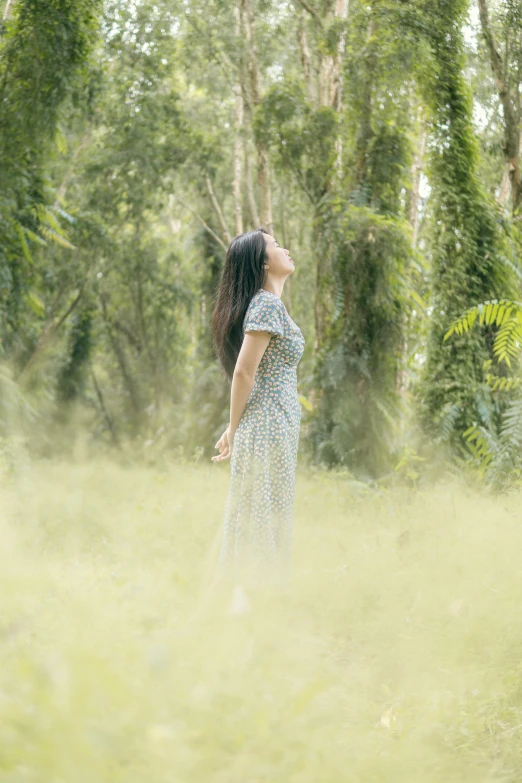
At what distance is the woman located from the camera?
4352mm

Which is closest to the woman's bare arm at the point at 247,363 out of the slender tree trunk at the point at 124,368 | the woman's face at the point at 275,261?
the woman's face at the point at 275,261

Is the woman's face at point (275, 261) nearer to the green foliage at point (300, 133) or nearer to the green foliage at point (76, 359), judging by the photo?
the green foliage at point (300, 133)

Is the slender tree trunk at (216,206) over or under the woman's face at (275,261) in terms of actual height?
over

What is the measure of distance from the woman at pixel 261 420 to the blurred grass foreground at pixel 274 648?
0.90 feet

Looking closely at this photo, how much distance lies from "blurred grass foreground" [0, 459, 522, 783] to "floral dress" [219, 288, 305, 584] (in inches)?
10.0

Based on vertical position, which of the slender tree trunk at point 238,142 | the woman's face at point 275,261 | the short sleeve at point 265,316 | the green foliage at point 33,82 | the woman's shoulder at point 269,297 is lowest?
the short sleeve at point 265,316

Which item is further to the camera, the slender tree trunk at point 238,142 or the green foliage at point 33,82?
the slender tree trunk at point 238,142

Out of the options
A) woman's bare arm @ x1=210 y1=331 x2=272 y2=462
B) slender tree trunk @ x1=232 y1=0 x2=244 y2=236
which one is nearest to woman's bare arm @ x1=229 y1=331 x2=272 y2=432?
woman's bare arm @ x1=210 y1=331 x2=272 y2=462

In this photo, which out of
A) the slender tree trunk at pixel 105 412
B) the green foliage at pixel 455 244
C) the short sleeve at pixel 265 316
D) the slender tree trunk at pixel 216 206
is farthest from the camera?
the slender tree trunk at pixel 105 412

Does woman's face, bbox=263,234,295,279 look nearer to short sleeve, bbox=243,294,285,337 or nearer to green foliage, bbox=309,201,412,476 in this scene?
short sleeve, bbox=243,294,285,337

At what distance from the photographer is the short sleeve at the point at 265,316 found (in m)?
4.26

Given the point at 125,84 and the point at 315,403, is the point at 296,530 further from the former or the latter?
the point at 125,84

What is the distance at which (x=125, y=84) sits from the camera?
15.1m

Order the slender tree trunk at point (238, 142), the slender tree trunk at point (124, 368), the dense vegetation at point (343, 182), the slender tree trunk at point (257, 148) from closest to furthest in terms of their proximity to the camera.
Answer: the dense vegetation at point (343, 182), the slender tree trunk at point (257, 148), the slender tree trunk at point (238, 142), the slender tree trunk at point (124, 368)
